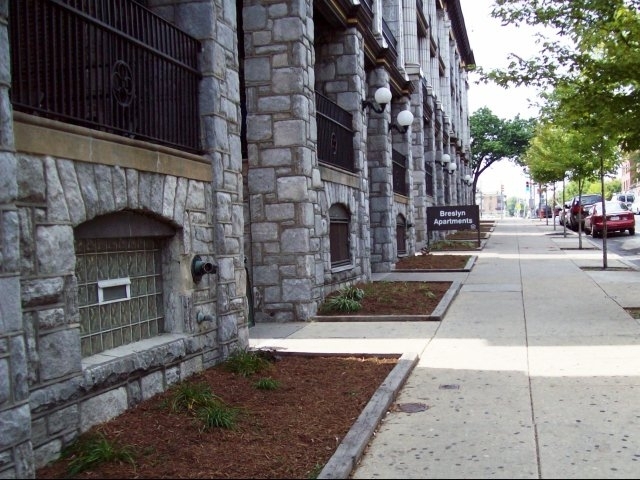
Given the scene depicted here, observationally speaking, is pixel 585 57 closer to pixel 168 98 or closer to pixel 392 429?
pixel 168 98

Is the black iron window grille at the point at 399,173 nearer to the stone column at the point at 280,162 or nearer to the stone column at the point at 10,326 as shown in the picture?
the stone column at the point at 280,162

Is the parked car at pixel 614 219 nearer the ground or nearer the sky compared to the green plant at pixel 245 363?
nearer the sky

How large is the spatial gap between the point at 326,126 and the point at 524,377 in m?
6.66

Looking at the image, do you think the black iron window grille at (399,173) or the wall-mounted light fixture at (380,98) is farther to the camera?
the black iron window grille at (399,173)

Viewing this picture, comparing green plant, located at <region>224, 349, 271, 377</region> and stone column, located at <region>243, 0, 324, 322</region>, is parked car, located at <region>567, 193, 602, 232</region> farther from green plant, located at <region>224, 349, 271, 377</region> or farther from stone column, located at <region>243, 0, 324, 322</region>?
green plant, located at <region>224, 349, 271, 377</region>

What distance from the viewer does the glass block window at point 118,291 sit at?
5.24 m

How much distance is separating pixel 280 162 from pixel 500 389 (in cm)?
517

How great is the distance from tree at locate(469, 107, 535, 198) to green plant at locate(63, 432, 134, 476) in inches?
2422

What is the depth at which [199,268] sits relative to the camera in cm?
650

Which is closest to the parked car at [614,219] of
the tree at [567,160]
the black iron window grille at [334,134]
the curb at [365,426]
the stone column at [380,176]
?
the tree at [567,160]

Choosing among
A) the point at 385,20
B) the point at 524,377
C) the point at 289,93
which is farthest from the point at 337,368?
the point at 385,20

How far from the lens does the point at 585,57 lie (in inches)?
381

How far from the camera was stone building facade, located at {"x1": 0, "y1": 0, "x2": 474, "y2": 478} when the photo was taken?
4.22 m

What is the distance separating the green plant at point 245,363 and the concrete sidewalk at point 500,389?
105 centimetres
